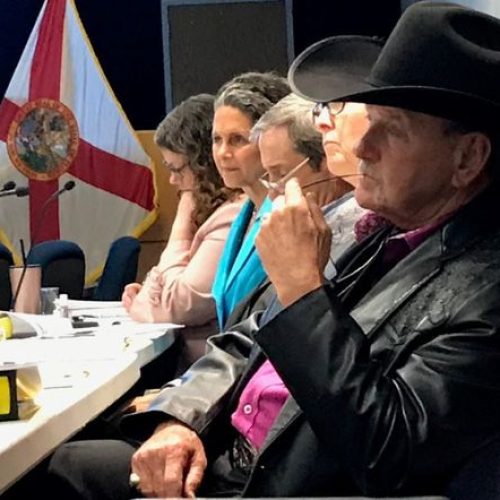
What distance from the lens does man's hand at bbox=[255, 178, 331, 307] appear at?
137 centimetres

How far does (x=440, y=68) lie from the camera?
4.62 feet

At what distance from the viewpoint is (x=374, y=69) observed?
1.49 meters

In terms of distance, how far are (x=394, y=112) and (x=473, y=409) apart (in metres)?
0.42

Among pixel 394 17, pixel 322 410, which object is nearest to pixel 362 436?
pixel 322 410

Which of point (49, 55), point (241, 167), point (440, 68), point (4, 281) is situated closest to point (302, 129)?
point (241, 167)

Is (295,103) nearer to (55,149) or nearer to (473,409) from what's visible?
(473,409)

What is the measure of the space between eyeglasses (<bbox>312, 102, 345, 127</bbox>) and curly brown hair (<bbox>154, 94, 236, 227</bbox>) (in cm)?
99

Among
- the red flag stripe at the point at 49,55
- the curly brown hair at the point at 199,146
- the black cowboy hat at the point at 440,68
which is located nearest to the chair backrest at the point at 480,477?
the black cowboy hat at the point at 440,68

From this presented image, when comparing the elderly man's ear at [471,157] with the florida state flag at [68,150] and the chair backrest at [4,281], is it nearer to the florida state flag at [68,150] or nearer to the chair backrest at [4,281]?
the chair backrest at [4,281]

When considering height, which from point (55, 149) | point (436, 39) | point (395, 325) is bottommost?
point (55, 149)

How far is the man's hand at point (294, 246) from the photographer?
1.37 meters

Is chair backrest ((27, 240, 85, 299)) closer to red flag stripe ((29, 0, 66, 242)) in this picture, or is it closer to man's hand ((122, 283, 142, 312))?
man's hand ((122, 283, 142, 312))

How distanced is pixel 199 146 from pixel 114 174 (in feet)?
8.09

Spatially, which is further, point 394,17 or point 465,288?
point 394,17
